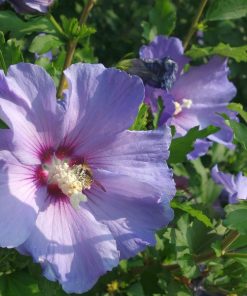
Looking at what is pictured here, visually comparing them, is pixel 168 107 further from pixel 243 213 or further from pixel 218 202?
pixel 218 202

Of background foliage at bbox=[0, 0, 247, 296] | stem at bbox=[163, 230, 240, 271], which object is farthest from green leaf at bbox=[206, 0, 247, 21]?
stem at bbox=[163, 230, 240, 271]

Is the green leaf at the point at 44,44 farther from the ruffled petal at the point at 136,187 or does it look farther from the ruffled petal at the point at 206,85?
the ruffled petal at the point at 206,85

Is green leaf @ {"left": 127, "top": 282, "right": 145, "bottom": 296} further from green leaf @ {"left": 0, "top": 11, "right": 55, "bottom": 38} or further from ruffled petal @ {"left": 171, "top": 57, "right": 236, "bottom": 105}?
green leaf @ {"left": 0, "top": 11, "right": 55, "bottom": 38}

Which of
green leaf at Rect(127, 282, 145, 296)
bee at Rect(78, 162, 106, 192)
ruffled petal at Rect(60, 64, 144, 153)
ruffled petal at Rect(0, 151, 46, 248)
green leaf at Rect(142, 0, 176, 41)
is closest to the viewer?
ruffled petal at Rect(0, 151, 46, 248)

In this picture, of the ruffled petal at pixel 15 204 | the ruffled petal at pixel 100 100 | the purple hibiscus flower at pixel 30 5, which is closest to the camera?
the ruffled petal at pixel 15 204

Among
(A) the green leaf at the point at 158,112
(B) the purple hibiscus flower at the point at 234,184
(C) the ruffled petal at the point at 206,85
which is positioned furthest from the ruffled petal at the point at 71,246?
(C) the ruffled petal at the point at 206,85

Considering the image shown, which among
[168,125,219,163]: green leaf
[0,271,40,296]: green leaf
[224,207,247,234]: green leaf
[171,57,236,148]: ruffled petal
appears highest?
[168,125,219,163]: green leaf

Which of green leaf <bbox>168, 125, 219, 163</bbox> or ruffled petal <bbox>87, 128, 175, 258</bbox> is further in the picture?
green leaf <bbox>168, 125, 219, 163</bbox>
